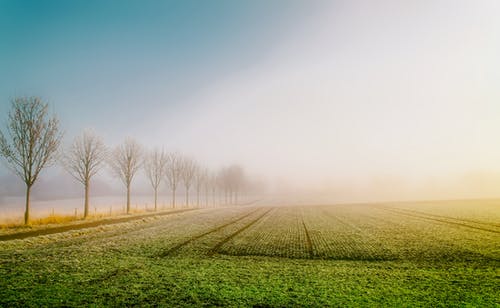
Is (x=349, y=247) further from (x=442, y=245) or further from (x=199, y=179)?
(x=199, y=179)

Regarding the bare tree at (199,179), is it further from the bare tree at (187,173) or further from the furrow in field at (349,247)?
the furrow in field at (349,247)

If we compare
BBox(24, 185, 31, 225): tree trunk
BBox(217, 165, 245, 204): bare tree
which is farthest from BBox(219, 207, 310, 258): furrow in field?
BBox(217, 165, 245, 204): bare tree

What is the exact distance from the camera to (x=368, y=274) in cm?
1331

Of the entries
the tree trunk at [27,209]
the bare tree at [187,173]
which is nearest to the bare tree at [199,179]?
the bare tree at [187,173]

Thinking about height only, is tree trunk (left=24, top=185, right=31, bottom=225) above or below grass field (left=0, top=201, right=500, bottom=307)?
above

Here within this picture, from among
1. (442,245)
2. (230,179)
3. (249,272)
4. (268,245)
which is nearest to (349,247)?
(268,245)

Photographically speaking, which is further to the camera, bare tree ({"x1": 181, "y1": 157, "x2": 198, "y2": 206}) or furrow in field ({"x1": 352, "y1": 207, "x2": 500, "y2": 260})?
bare tree ({"x1": 181, "y1": 157, "x2": 198, "y2": 206})

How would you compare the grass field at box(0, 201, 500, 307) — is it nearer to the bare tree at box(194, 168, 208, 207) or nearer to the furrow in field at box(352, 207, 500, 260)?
the furrow in field at box(352, 207, 500, 260)

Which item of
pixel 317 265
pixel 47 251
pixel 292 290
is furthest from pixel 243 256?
pixel 47 251

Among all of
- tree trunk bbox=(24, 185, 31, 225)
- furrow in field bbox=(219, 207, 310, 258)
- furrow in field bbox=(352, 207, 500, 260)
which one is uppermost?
tree trunk bbox=(24, 185, 31, 225)

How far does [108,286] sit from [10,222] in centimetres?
2928

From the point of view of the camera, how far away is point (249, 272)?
44.1 feet

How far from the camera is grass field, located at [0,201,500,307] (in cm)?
1006

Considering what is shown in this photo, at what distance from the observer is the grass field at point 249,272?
10062mm
